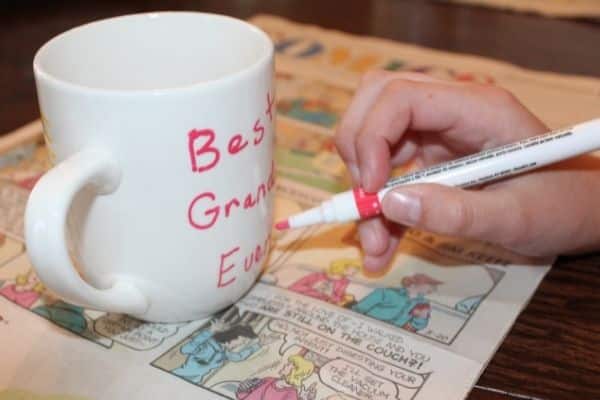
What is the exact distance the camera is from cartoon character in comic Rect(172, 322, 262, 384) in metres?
0.38

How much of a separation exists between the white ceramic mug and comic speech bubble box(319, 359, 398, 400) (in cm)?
7

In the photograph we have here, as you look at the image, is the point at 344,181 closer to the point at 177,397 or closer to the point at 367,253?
the point at 367,253

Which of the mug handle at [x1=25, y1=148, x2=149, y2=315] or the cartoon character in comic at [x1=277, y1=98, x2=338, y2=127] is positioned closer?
the mug handle at [x1=25, y1=148, x2=149, y2=315]

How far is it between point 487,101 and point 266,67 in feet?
0.49

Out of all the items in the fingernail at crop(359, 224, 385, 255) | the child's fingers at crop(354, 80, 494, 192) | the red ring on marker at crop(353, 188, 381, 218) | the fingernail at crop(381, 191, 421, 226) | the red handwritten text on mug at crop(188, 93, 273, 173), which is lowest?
the fingernail at crop(359, 224, 385, 255)

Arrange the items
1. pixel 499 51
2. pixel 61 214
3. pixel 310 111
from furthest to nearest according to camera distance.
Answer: pixel 499 51 < pixel 310 111 < pixel 61 214

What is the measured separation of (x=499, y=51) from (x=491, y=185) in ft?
1.30

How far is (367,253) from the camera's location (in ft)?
1.47

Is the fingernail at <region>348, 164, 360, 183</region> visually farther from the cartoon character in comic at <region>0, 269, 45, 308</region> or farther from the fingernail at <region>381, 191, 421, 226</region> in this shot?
the cartoon character in comic at <region>0, 269, 45, 308</region>

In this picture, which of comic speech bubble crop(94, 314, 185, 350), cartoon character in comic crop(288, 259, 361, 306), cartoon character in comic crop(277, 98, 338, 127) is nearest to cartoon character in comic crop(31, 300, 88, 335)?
comic speech bubble crop(94, 314, 185, 350)

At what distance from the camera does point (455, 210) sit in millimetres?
394

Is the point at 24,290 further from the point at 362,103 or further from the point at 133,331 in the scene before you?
the point at 362,103

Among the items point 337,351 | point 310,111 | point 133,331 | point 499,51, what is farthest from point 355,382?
point 499,51

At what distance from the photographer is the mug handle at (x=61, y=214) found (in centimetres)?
32
